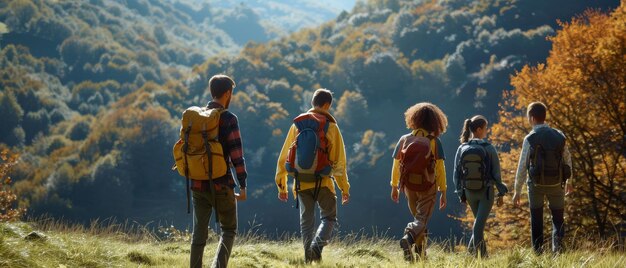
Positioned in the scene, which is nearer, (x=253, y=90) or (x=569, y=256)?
(x=569, y=256)

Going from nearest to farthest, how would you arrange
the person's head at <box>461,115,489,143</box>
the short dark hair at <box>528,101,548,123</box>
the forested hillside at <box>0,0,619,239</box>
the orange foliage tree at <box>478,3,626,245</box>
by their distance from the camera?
the person's head at <box>461,115,489,143</box> → the short dark hair at <box>528,101,548,123</box> → the orange foliage tree at <box>478,3,626,245</box> → the forested hillside at <box>0,0,619,239</box>

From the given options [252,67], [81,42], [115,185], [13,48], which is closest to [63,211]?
[115,185]

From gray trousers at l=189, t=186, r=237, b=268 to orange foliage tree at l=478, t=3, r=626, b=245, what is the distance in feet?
36.9

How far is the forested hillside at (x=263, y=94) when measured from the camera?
80438 mm

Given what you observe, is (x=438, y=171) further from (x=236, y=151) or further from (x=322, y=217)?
(x=236, y=151)

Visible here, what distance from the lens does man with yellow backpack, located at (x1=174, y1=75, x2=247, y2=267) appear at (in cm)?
466

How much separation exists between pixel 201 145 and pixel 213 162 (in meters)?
0.17

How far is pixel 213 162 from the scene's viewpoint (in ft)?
15.4

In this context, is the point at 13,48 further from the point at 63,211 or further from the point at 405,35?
the point at 405,35

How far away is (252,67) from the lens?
11731cm

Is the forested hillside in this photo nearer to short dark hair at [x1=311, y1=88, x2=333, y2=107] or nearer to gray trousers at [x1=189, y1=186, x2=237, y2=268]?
short dark hair at [x1=311, y1=88, x2=333, y2=107]

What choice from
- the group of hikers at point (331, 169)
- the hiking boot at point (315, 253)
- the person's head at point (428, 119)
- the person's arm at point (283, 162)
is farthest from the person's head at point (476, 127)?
the hiking boot at point (315, 253)

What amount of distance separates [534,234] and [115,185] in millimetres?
79845

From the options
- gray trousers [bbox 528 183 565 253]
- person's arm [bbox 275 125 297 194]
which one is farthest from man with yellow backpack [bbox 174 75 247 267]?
gray trousers [bbox 528 183 565 253]
